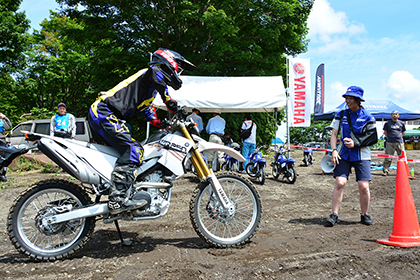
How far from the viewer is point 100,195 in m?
3.29

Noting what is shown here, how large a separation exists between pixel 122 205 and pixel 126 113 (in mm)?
1027

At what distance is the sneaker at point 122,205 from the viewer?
10.4 feet

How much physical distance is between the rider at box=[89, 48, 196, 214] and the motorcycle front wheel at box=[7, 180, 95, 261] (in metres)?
0.44

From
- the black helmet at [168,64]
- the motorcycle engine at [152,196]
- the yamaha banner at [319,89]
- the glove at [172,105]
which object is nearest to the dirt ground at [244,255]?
the motorcycle engine at [152,196]

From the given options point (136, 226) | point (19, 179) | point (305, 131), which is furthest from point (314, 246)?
point (305, 131)

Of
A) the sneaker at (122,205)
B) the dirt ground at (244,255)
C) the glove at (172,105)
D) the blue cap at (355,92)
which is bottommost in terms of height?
the dirt ground at (244,255)

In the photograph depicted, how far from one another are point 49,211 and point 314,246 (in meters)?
2.99

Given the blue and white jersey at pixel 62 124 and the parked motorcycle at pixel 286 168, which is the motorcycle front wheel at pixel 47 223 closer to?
the blue and white jersey at pixel 62 124

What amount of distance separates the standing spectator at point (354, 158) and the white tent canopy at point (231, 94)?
20.3ft

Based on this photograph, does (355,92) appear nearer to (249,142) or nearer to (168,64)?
(168,64)

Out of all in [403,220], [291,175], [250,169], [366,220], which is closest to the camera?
[403,220]

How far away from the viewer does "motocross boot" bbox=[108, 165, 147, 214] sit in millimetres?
3158

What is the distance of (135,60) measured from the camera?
50.6 feet

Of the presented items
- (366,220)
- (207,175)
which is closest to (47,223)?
(207,175)
